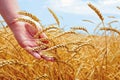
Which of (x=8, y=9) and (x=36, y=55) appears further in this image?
(x=8, y=9)

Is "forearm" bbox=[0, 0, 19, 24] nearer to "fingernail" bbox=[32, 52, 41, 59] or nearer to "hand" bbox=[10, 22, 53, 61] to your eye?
"hand" bbox=[10, 22, 53, 61]

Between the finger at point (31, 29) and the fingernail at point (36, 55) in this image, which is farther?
the finger at point (31, 29)

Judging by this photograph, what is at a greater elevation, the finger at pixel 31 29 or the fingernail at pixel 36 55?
the finger at pixel 31 29

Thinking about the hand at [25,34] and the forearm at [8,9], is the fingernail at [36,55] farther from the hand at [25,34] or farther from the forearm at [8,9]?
the forearm at [8,9]

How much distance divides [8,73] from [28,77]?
0.10 metres

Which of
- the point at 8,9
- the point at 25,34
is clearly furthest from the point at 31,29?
the point at 8,9

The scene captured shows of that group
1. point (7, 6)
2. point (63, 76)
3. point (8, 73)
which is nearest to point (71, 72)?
point (63, 76)

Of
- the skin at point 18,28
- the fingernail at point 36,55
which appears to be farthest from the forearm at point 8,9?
the fingernail at point 36,55

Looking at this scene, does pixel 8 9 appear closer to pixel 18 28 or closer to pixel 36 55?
pixel 18 28

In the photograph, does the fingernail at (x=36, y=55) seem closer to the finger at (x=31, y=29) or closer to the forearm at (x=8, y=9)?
the finger at (x=31, y=29)

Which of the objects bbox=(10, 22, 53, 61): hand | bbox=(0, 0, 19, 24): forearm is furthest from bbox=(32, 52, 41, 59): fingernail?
bbox=(0, 0, 19, 24): forearm

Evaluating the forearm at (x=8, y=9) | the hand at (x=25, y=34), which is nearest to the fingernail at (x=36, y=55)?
the hand at (x=25, y=34)

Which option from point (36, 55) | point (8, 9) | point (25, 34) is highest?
point (8, 9)

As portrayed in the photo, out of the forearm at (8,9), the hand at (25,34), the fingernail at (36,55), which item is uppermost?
the forearm at (8,9)
